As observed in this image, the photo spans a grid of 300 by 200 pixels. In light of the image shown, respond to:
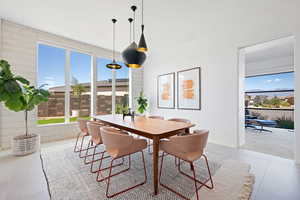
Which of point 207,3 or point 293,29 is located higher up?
point 207,3

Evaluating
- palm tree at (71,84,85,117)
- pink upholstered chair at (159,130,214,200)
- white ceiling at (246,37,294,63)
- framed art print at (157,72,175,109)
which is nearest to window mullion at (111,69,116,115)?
palm tree at (71,84,85,117)

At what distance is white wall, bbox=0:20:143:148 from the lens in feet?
9.86

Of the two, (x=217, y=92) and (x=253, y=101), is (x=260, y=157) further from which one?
(x=253, y=101)

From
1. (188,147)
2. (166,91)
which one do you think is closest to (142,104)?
(166,91)

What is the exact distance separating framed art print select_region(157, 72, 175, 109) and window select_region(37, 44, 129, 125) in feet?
5.31

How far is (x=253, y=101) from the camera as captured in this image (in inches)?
245

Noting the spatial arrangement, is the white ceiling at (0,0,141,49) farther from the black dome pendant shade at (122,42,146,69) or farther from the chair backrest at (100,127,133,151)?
the chair backrest at (100,127,133,151)

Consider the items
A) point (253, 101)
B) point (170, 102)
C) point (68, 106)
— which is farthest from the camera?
point (253, 101)

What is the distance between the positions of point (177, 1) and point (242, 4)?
49.3 inches

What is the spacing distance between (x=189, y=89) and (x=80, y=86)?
3467 mm

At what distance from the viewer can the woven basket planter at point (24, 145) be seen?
2.66m

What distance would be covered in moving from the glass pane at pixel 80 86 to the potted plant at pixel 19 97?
1.27 m

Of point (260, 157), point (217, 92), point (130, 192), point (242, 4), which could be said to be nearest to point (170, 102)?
point (217, 92)

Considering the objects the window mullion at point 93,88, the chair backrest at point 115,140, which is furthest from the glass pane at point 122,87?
the chair backrest at point 115,140
